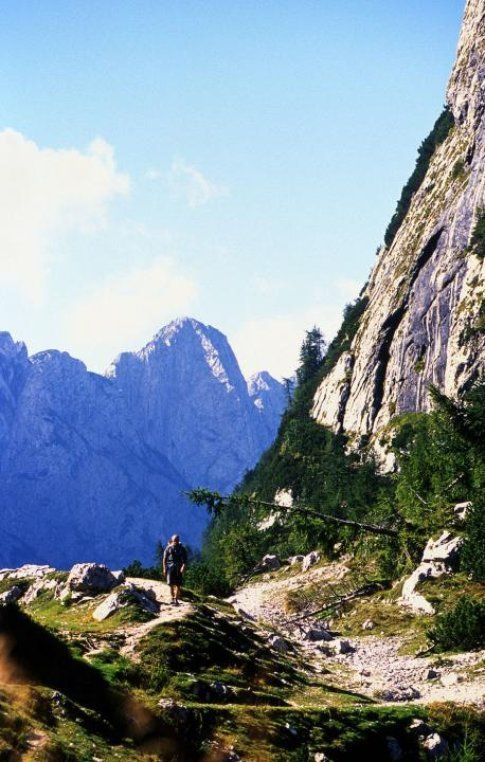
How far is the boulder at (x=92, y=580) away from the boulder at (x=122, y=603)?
1848mm

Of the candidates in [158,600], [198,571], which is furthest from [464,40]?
[158,600]

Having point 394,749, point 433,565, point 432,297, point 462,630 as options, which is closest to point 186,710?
point 394,749

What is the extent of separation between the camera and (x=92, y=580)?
20578 mm

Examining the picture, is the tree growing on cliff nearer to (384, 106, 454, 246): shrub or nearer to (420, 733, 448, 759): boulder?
(384, 106, 454, 246): shrub

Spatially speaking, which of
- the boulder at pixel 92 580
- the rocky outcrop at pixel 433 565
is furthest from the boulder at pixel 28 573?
the rocky outcrop at pixel 433 565

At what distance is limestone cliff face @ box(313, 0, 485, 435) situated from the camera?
8112 centimetres

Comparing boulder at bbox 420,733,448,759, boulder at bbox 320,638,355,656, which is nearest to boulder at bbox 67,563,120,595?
boulder at bbox 320,638,355,656

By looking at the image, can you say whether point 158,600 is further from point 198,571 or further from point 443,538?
point 198,571

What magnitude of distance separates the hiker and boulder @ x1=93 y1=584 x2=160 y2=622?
186 cm

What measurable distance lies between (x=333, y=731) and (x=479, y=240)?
258ft

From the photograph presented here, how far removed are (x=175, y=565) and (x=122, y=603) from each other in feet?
11.9

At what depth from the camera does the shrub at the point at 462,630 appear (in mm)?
19172

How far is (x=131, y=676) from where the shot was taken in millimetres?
12992

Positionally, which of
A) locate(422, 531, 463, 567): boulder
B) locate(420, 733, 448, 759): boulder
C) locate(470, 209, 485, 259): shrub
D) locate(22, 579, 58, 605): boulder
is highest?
locate(470, 209, 485, 259): shrub
